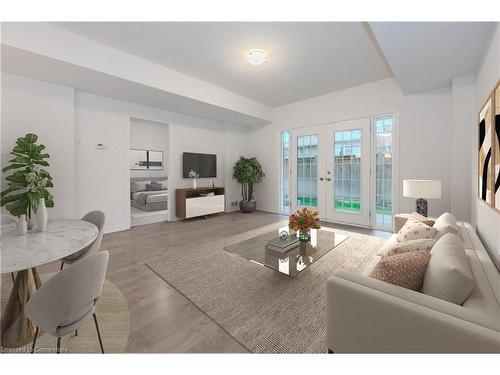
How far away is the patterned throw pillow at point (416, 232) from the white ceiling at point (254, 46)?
227cm

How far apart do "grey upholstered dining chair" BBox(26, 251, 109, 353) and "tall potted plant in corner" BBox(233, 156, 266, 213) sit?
4.75 meters

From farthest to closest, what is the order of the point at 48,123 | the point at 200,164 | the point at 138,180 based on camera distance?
the point at 138,180, the point at 200,164, the point at 48,123

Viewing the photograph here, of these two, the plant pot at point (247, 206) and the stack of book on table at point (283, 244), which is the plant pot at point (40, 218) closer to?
the stack of book on table at point (283, 244)

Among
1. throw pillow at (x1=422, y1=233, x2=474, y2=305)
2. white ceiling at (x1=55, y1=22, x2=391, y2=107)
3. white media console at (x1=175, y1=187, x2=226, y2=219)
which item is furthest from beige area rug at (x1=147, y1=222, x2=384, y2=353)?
white ceiling at (x1=55, y1=22, x2=391, y2=107)

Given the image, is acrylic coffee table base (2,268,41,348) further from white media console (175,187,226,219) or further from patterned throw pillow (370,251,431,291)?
white media console (175,187,226,219)

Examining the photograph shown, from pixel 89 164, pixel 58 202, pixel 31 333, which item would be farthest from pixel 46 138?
pixel 31 333

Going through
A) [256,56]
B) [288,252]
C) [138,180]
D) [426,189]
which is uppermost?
[256,56]

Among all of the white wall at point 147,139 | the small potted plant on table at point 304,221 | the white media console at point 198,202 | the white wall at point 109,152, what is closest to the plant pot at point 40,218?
the small potted plant on table at point 304,221

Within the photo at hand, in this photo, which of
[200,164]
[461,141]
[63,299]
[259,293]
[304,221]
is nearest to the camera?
[63,299]

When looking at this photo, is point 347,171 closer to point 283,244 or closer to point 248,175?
point 248,175

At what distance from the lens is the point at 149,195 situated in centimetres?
573

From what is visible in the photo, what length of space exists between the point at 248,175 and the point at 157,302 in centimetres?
413

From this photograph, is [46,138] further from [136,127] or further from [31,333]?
[136,127]

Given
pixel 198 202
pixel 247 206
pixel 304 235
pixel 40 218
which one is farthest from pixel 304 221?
pixel 247 206
